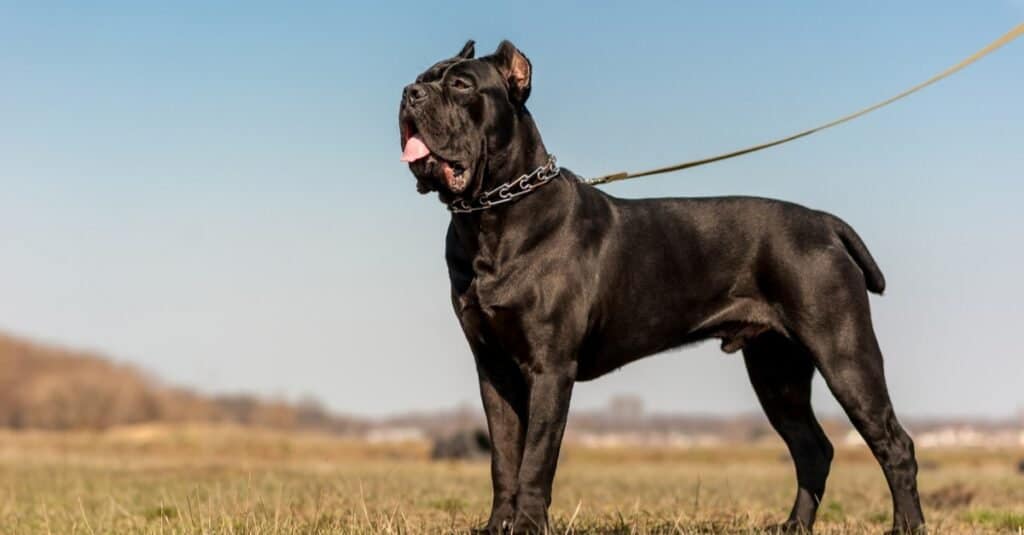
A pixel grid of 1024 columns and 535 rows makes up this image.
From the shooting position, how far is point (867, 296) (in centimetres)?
730

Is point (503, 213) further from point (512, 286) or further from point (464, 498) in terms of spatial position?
point (464, 498)

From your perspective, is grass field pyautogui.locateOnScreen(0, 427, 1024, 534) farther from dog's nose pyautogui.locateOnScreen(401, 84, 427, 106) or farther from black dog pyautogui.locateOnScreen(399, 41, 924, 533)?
dog's nose pyautogui.locateOnScreen(401, 84, 427, 106)

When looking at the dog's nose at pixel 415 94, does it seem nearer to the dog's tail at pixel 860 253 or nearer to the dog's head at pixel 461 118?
the dog's head at pixel 461 118

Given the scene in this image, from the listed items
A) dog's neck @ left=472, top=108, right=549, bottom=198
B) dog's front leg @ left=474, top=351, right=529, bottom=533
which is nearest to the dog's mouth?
dog's neck @ left=472, top=108, right=549, bottom=198

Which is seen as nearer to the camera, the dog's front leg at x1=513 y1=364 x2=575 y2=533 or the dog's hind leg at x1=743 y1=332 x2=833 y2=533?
the dog's front leg at x1=513 y1=364 x2=575 y2=533

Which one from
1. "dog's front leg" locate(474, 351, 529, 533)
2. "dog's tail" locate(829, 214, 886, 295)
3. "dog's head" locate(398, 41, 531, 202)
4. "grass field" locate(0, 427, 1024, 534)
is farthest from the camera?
"dog's tail" locate(829, 214, 886, 295)

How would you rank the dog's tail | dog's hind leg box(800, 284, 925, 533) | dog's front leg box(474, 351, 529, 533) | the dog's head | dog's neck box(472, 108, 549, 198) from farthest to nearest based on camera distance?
the dog's tail, dog's hind leg box(800, 284, 925, 533), dog's front leg box(474, 351, 529, 533), dog's neck box(472, 108, 549, 198), the dog's head

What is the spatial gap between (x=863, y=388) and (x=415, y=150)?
3049 millimetres

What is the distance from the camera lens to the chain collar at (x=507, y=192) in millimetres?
6195

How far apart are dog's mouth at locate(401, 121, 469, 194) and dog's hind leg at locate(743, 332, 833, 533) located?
258 centimetres

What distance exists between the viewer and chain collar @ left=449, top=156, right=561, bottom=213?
620 centimetres

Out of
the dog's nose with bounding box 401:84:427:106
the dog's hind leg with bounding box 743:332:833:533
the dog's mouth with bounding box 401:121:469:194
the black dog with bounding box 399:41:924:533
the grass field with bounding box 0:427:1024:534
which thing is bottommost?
the grass field with bounding box 0:427:1024:534

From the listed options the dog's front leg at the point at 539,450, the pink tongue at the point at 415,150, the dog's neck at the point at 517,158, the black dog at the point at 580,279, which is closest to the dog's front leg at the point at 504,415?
the black dog at the point at 580,279

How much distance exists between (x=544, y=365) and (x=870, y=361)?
2.22 meters
